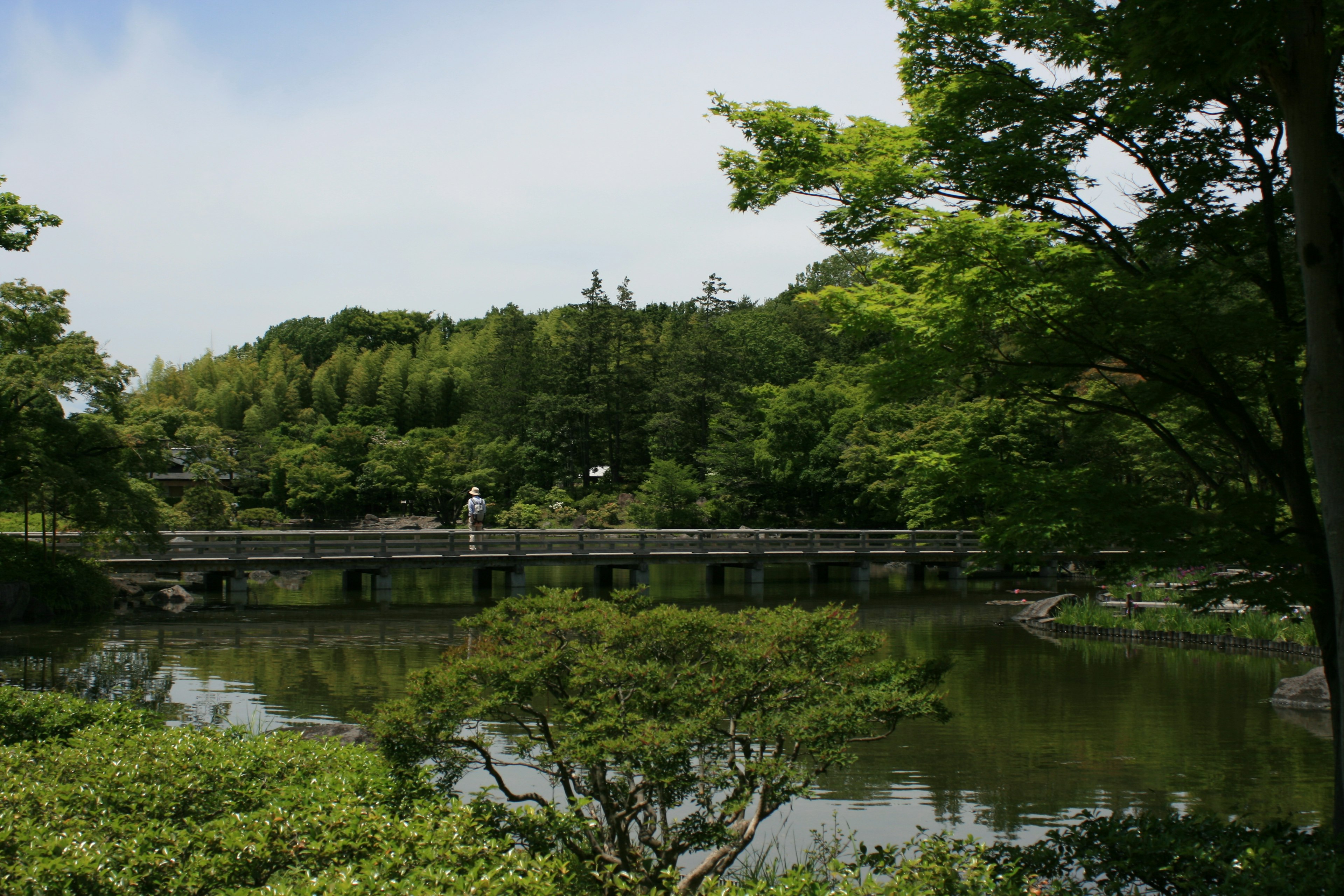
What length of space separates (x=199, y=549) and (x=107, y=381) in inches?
249

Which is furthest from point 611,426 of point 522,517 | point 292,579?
point 292,579

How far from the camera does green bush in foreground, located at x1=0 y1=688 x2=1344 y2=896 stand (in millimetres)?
4086

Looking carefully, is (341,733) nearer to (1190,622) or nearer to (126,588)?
(1190,622)

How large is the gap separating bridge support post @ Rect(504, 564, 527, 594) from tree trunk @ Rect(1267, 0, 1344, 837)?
65.7 feet

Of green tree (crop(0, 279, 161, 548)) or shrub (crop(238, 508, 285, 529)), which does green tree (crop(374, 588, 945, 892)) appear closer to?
green tree (crop(0, 279, 161, 548))

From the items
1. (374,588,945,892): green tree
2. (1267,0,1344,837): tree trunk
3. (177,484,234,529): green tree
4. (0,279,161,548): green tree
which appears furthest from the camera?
(177,484,234,529): green tree

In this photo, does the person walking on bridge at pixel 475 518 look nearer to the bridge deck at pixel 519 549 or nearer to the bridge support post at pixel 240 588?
the bridge deck at pixel 519 549

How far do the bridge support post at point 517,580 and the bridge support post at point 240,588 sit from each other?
240 inches

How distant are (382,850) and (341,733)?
466cm

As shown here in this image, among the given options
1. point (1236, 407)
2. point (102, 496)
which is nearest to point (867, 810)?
point (1236, 407)

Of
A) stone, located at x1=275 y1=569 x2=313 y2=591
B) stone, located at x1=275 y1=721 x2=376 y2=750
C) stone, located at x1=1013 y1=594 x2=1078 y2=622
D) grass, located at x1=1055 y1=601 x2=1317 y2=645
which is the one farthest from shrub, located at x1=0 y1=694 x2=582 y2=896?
stone, located at x1=275 y1=569 x2=313 y2=591

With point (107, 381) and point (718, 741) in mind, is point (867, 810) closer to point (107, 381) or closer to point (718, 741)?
point (718, 741)

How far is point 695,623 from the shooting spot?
574cm

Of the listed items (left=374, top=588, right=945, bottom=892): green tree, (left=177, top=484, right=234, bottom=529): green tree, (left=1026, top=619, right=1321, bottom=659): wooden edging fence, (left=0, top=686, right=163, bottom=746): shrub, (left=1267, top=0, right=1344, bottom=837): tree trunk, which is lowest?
(left=1026, top=619, right=1321, bottom=659): wooden edging fence
